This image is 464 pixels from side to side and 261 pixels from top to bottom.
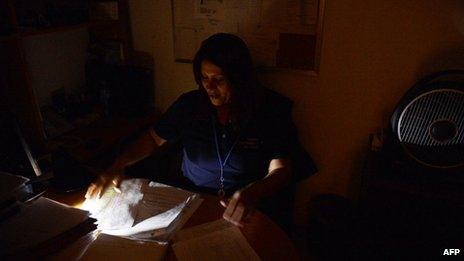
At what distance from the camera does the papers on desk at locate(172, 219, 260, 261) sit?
96cm

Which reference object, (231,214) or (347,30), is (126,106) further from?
(347,30)

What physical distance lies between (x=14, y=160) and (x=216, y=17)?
111 cm

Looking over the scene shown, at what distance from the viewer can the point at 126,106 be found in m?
1.90

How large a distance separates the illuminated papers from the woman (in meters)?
0.09

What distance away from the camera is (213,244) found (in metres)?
1.00

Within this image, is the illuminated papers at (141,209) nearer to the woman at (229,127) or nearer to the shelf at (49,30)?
the woman at (229,127)

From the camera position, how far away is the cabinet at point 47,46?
1381mm

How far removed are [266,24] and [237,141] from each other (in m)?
0.62

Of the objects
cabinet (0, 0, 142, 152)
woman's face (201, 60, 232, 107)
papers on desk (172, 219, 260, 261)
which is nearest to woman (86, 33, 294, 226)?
woman's face (201, 60, 232, 107)

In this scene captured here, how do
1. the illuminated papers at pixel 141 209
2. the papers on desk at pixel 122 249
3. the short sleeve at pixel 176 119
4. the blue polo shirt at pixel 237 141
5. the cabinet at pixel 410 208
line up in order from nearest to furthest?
the papers on desk at pixel 122 249
the illuminated papers at pixel 141 209
the cabinet at pixel 410 208
the blue polo shirt at pixel 237 141
the short sleeve at pixel 176 119

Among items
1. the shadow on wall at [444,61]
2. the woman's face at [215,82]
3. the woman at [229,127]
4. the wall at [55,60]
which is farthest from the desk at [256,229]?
the shadow on wall at [444,61]

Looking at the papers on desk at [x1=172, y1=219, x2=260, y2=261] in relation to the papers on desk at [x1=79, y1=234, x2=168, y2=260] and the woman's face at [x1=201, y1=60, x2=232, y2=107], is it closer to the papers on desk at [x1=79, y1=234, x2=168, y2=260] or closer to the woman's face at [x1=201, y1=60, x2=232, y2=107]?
the papers on desk at [x1=79, y1=234, x2=168, y2=260]

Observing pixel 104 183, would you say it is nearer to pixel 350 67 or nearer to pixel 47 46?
pixel 47 46

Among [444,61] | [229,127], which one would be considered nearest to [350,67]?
[444,61]
